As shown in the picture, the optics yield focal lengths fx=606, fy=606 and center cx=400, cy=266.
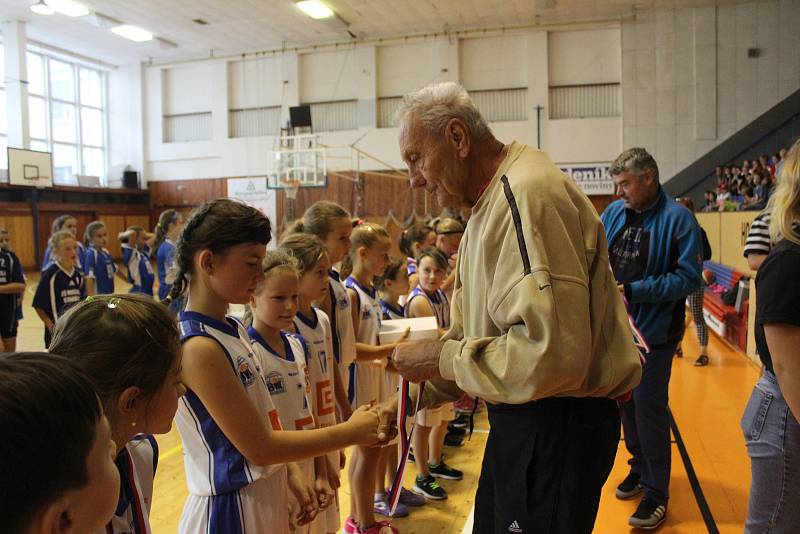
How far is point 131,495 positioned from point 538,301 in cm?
99

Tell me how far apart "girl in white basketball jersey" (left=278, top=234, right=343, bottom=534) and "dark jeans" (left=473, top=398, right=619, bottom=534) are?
1036mm

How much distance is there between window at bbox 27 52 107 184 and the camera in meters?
17.8

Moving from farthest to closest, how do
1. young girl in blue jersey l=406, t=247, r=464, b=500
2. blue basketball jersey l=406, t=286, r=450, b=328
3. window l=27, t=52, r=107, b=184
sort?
window l=27, t=52, r=107, b=184 → blue basketball jersey l=406, t=286, r=450, b=328 → young girl in blue jersey l=406, t=247, r=464, b=500

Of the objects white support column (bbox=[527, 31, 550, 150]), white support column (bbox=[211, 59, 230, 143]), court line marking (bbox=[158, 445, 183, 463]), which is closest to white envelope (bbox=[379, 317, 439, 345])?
court line marking (bbox=[158, 445, 183, 463])

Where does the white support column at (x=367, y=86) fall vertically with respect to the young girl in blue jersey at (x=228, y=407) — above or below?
above

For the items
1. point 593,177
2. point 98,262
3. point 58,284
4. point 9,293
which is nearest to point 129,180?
point 98,262

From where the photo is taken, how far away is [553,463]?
1.62 m

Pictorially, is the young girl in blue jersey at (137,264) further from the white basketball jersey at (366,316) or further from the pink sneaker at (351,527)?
the pink sneaker at (351,527)

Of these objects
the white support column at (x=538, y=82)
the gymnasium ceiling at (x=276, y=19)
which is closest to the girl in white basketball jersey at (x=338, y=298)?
the gymnasium ceiling at (x=276, y=19)

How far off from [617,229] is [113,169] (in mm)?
20488

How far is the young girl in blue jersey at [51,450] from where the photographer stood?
2.32 feet

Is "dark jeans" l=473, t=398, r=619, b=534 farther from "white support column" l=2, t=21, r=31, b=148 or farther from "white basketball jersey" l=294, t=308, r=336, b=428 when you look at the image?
"white support column" l=2, t=21, r=31, b=148

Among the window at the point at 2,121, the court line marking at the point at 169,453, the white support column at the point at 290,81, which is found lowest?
the court line marking at the point at 169,453

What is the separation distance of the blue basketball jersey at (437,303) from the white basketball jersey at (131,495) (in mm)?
2911
